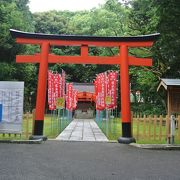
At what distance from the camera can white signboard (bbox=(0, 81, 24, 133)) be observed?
51.1ft

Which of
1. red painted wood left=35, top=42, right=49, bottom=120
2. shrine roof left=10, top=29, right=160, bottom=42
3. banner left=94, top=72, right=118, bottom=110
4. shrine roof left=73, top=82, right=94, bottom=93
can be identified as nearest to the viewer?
red painted wood left=35, top=42, right=49, bottom=120

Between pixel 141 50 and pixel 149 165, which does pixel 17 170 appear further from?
pixel 141 50

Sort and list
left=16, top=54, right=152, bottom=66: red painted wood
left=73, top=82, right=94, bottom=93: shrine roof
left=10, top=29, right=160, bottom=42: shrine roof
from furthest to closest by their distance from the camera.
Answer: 1. left=73, top=82, right=94, bottom=93: shrine roof
2. left=16, top=54, right=152, bottom=66: red painted wood
3. left=10, top=29, right=160, bottom=42: shrine roof

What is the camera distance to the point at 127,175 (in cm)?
825

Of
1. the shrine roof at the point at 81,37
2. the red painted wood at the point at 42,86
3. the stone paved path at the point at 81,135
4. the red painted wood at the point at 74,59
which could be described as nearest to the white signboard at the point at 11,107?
the red painted wood at the point at 42,86

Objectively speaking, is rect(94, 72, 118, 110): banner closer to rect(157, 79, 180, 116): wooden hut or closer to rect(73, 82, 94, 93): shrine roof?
rect(157, 79, 180, 116): wooden hut

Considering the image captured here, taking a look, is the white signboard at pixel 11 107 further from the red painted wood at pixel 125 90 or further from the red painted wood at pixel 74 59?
the red painted wood at pixel 125 90

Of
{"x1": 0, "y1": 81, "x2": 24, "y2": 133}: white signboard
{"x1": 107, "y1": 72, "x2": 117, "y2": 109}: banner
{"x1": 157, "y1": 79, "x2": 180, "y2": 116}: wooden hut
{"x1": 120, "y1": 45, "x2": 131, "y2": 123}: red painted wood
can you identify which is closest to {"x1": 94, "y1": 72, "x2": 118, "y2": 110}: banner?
{"x1": 107, "y1": 72, "x2": 117, "y2": 109}: banner

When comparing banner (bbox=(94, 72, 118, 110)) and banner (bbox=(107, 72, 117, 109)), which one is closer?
banner (bbox=(94, 72, 118, 110))

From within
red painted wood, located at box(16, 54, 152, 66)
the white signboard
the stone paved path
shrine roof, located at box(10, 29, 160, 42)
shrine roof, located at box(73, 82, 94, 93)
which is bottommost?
the stone paved path

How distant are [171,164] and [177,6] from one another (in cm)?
775

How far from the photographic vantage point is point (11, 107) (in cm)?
1563

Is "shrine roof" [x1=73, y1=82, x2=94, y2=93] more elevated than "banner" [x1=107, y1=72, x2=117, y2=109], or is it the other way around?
"shrine roof" [x1=73, y1=82, x2=94, y2=93]

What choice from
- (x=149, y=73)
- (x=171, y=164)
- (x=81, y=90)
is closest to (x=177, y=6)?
(x=171, y=164)
